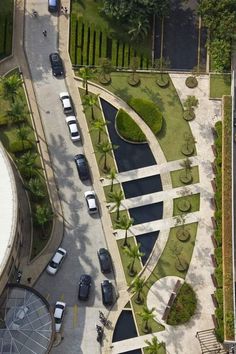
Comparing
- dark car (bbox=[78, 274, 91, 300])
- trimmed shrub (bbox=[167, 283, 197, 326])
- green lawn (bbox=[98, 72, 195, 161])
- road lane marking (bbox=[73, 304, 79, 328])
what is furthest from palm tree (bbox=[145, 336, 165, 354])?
green lawn (bbox=[98, 72, 195, 161])

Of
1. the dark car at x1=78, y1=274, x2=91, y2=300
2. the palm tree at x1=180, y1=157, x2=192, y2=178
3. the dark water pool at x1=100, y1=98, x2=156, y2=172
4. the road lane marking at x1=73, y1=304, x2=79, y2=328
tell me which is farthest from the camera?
the dark water pool at x1=100, y1=98, x2=156, y2=172

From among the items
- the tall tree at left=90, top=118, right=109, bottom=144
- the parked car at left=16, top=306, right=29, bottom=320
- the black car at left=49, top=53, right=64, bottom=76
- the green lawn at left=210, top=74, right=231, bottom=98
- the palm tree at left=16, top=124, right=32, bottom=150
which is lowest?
the parked car at left=16, top=306, right=29, bottom=320

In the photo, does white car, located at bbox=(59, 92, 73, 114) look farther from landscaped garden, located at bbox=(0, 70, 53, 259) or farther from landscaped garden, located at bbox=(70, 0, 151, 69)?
landscaped garden, located at bbox=(70, 0, 151, 69)

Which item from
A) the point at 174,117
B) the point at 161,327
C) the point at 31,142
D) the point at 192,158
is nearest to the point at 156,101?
the point at 174,117

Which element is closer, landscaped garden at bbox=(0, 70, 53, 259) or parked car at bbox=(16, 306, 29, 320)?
parked car at bbox=(16, 306, 29, 320)

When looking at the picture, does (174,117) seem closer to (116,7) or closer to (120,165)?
(120,165)

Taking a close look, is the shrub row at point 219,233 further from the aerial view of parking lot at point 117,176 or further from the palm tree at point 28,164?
the palm tree at point 28,164

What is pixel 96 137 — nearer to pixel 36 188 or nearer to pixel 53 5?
pixel 36 188

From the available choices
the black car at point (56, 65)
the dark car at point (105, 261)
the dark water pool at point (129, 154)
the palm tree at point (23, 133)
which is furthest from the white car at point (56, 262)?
the black car at point (56, 65)
